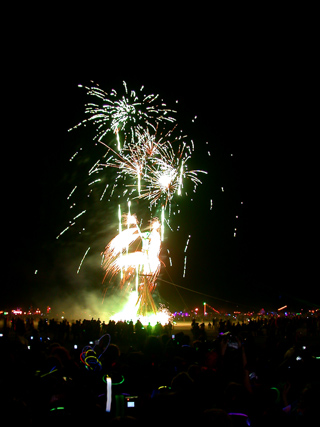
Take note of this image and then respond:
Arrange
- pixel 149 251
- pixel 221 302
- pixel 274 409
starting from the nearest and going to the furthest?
pixel 274 409 → pixel 149 251 → pixel 221 302

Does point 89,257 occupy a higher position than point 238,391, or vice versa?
point 89,257

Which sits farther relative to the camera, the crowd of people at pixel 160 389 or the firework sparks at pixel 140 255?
the firework sparks at pixel 140 255

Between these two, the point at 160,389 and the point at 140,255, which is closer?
the point at 160,389

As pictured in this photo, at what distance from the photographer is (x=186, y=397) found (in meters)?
2.85

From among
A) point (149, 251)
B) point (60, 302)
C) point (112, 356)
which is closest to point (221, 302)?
point (60, 302)

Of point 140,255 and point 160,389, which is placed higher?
point 140,255

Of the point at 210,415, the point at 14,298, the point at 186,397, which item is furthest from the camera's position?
the point at 14,298

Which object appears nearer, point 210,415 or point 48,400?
point 210,415

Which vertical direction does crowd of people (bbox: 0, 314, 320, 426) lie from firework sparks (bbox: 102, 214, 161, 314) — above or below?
below

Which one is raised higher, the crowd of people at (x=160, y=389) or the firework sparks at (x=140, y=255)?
the firework sparks at (x=140, y=255)

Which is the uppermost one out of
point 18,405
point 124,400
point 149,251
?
point 149,251

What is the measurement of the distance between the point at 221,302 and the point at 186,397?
256 feet

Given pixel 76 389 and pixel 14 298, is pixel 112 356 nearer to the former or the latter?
pixel 76 389

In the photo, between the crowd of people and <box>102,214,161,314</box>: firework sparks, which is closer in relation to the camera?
the crowd of people
